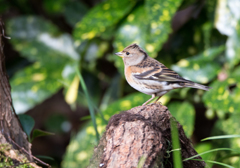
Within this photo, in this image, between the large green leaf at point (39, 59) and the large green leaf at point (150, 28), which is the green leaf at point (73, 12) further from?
the large green leaf at point (150, 28)

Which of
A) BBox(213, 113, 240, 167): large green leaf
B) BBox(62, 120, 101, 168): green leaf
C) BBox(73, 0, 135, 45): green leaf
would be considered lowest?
BBox(213, 113, 240, 167): large green leaf

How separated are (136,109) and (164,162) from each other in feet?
1.20

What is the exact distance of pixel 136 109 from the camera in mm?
1918

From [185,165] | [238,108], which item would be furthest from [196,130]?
[185,165]

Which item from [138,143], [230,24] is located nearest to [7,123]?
[138,143]

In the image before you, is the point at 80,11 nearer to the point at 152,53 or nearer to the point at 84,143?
the point at 152,53

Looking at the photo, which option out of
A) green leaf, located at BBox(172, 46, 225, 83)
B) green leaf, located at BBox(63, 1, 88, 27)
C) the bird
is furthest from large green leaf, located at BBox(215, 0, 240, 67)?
green leaf, located at BBox(63, 1, 88, 27)

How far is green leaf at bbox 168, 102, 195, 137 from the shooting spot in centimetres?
332

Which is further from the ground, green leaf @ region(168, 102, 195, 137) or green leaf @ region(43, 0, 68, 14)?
green leaf @ region(43, 0, 68, 14)

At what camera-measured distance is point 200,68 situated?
3484 millimetres

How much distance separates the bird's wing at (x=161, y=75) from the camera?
104 inches

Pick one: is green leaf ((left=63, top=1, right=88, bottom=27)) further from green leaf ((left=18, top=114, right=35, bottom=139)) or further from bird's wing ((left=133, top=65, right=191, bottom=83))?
green leaf ((left=18, top=114, right=35, bottom=139))

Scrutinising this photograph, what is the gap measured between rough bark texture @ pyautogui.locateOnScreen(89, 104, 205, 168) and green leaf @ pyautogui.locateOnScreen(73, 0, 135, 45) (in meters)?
1.95

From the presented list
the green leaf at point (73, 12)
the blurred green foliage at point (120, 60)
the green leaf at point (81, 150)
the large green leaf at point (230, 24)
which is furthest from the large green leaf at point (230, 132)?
the green leaf at point (73, 12)
